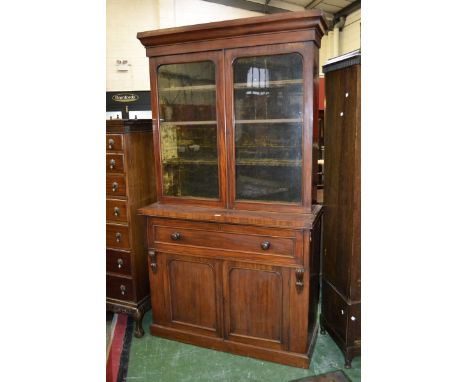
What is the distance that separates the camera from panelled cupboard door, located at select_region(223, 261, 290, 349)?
76.4 inches

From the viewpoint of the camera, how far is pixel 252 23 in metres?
1.79

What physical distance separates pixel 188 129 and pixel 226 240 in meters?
0.78

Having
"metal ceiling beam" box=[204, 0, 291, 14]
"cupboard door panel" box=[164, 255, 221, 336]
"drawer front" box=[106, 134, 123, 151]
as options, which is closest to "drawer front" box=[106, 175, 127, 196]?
"drawer front" box=[106, 134, 123, 151]

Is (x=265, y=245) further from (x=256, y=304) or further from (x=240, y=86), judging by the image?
(x=240, y=86)

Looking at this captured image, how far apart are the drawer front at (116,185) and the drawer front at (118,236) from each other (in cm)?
23

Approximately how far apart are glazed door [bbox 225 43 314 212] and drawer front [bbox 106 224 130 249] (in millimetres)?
797

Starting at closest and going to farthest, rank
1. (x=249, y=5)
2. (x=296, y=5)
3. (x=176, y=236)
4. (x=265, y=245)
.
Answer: (x=265, y=245), (x=176, y=236), (x=249, y=5), (x=296, y=5)

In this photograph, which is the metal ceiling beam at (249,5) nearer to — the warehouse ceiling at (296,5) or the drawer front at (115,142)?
the warehouse ceiling at (296,5)

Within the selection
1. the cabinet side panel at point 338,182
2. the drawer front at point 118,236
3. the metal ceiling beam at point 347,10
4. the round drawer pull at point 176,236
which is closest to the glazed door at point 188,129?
the round drawer pull at point 176,236

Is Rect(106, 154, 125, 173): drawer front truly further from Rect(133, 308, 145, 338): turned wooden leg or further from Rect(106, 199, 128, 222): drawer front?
Rect(133, 308, 145, 338): turned wooden leg

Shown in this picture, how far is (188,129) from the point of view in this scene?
220 centimetres

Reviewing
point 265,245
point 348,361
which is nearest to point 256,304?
point 265,245
